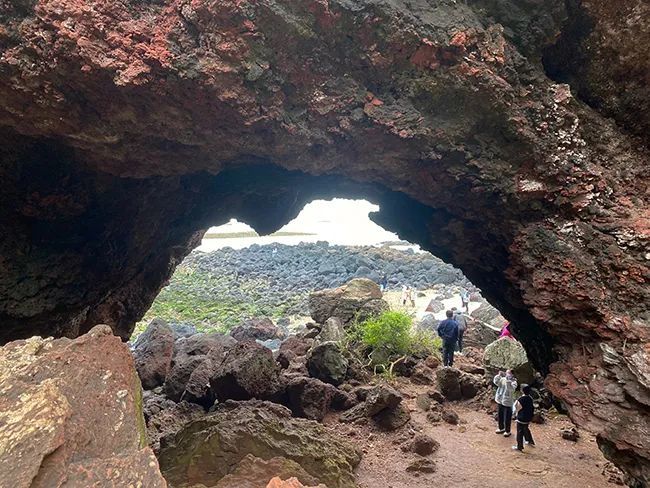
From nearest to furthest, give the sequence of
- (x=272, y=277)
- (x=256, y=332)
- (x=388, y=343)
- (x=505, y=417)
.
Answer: (x=505, y=417) → (x=388, y=343) → (x=256, y=332) → (x=272, y=277)

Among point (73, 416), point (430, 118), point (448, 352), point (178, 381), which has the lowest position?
point (178, 381)

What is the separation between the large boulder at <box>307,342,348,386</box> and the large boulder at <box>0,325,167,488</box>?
8059mm

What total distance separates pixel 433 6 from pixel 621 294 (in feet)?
11.6

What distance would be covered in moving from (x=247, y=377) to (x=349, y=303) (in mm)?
7872

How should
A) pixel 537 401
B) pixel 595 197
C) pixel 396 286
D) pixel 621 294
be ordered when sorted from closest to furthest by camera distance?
pixel 621 294 → pixel 595 197 → pixel 537 401 → pixel 396 286

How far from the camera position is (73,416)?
2508mm

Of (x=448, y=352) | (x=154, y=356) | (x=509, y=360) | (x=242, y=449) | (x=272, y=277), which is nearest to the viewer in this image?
(x=242, y=449)

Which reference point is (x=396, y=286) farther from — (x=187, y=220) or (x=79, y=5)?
(x=79, y=5)

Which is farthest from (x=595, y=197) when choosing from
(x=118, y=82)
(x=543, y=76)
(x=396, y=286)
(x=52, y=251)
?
(x=396, y=286)

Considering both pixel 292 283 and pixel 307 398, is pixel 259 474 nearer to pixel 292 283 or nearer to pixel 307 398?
pixel 307 398

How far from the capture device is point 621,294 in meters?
4.30

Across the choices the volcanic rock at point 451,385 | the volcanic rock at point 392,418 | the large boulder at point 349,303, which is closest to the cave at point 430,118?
A: the volcanic rock at point 392,418

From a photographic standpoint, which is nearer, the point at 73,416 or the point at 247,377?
the point at 73,416

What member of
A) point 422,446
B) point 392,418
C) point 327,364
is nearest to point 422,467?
point 422,446
